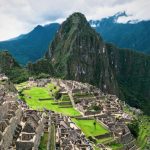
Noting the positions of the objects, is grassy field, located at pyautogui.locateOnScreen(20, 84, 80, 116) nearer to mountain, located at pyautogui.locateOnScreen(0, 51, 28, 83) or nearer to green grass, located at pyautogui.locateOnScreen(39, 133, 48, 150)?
green grass, located at pyautogui.locateOnScreen(39, 133, 48, 150)

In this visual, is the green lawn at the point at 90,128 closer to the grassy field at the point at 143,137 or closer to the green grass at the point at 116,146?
the green grass at the point at 116,146

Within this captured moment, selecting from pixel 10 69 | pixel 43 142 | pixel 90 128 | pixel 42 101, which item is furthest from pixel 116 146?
pixel 10 69

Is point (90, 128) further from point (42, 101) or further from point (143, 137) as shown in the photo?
point (42, 101)

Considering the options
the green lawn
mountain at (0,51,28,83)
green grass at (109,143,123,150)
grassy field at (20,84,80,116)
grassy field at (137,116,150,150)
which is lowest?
grassy field at (137,116,150,150)

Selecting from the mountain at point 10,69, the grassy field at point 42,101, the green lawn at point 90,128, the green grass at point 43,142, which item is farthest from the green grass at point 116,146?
the mountain at point 10,69

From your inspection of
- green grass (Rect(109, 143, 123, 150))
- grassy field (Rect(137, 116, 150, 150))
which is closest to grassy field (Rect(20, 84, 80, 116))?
grassy field (Rect(137, 116, 150, 150))

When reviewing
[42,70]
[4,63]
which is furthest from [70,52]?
[4,63]
